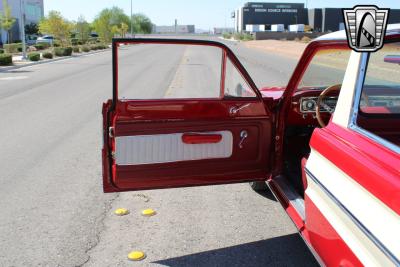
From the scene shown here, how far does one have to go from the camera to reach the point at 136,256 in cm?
356

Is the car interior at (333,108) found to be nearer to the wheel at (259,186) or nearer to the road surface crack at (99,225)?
the wheel at (259,186)

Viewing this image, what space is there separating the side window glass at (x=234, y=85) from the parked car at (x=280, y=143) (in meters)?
0.01

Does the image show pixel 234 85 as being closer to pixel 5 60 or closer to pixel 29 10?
pixel 5 60

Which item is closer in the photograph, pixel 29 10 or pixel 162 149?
pixel 162 149

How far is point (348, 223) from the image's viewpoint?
2.29m

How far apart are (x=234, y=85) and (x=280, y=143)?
0.74m

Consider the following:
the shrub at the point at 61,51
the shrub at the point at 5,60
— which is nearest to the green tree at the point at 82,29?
the shrub at the point at 61,51

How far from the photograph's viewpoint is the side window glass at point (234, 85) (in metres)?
4.07

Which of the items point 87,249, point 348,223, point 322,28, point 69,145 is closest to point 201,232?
point 87,249

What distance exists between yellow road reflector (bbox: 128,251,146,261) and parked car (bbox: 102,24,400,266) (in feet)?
1.75

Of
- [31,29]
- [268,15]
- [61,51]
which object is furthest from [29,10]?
[268,15]

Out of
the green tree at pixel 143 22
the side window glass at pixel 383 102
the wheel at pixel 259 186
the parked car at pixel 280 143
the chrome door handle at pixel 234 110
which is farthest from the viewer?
the green tree at pixel 143 22

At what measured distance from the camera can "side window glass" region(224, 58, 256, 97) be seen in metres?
4.07

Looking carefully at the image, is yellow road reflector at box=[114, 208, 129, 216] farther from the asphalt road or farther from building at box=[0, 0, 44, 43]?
building at box=[0, 0, 44, 43]
